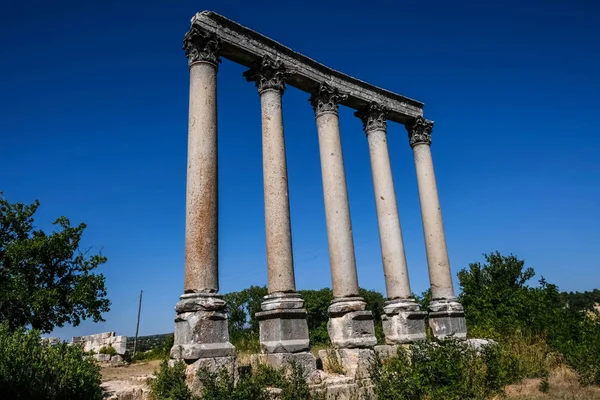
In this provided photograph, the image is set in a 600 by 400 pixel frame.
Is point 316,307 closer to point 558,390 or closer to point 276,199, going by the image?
point 276,199

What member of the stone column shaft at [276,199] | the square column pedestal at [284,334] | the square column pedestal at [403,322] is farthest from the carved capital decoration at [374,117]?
the square column pedestal at [284,334]

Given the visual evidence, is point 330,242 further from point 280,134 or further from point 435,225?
point 435,225

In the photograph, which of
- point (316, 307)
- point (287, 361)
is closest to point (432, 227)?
point (287, 361)

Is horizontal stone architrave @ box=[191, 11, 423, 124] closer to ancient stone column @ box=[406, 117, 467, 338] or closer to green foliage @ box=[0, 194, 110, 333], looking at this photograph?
ancient stone column @ box=[406, 117, 467, 338]

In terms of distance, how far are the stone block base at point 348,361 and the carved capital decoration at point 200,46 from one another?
908 centimetres

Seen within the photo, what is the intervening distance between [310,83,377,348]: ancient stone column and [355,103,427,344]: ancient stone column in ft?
6.13

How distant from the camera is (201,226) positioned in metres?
10.9

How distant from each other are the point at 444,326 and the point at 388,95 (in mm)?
9553

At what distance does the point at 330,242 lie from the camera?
47.9 ft

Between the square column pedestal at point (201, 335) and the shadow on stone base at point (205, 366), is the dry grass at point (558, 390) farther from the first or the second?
the square column pedestal at point (201, 335)

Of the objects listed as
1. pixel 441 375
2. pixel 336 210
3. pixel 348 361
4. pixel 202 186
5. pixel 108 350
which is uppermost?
pixel 336 210

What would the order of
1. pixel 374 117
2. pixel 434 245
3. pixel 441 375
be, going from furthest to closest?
pixel 374 117 → pixel 434 245 → pixel 441 375

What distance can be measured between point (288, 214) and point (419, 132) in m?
9.27

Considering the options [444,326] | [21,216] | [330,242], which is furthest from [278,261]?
[21,216]
